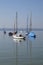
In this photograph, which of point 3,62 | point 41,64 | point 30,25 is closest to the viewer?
point 41,64

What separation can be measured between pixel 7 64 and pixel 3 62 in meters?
1.16

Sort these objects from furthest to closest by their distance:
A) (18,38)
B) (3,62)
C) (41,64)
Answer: (18,38)
(3,62)
(41,64)

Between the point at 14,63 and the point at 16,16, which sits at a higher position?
the point at 16,16

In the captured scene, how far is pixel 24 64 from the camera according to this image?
19.0m

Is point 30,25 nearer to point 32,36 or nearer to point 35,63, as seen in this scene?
point 32,36

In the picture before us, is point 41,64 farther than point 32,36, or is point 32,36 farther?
point 32,36

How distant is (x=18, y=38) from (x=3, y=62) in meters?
39.3

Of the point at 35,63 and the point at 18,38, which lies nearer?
the point at 35,63

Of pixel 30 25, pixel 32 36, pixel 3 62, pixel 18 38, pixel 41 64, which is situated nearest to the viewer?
pixel 41 64

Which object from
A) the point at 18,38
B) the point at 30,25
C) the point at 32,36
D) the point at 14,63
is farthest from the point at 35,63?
the point at 32,36

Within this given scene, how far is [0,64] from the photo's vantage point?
19.2m

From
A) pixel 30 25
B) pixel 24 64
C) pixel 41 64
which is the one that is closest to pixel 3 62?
pixel 24 64

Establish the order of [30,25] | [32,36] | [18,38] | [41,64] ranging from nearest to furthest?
[41,64] < [18,38] < [30,25] < [32,36]

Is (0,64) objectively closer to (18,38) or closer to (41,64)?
(41,64)
